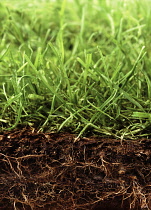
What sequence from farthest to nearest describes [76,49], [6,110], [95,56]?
[76,49], [95,56], [6,110]

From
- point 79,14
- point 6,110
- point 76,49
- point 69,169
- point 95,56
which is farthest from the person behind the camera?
point 79,14

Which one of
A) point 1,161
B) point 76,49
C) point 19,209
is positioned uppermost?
point 76,49

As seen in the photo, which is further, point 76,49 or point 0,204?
point 76,49

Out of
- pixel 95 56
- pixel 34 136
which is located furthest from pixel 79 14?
pixel 34 136

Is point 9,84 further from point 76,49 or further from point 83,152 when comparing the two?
point 76,49

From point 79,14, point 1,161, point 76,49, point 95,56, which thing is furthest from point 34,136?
point 79,14

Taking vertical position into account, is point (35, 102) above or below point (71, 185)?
above
